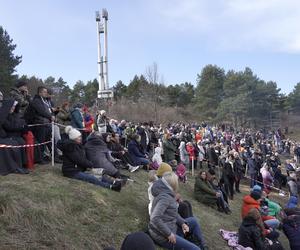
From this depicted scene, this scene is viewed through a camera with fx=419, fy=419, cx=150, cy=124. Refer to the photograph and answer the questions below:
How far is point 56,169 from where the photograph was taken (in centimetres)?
936

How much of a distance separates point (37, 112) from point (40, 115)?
0.10 metres

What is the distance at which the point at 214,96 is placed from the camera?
68.1m

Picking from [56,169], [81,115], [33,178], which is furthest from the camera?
[81,115]

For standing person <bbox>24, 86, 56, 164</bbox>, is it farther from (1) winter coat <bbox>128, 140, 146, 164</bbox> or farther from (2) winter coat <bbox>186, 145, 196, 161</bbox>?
(2) winter coat <bbox>186, 145, 196, 161</bbox>

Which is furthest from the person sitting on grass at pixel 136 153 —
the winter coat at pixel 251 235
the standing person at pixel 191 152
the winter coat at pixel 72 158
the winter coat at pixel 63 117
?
the standing person at pixel 191 152

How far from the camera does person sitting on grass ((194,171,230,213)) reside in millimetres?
12586

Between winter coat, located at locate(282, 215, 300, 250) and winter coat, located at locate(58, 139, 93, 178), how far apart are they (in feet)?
16.5

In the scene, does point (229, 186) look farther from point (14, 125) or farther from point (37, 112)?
point (14, 125)

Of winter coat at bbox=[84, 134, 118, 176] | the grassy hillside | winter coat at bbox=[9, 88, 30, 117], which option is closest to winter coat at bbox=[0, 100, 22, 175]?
the grassy hillside

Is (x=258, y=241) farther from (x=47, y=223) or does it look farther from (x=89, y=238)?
(x=47, y=223)

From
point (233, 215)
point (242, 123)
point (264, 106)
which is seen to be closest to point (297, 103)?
point (264, 106)

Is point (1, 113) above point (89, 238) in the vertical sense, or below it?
above

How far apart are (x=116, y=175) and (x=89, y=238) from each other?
3.46m

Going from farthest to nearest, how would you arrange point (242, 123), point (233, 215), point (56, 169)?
point (242, 123) < point (233, 215) < point (56, 169)
